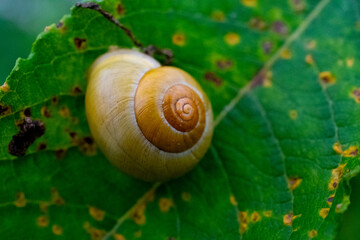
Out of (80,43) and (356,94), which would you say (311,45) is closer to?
(356,94)

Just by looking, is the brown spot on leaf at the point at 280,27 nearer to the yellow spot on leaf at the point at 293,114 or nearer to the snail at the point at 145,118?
the yellow spot on leaf at the point at 293,114

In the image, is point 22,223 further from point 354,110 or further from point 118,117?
point 354,110

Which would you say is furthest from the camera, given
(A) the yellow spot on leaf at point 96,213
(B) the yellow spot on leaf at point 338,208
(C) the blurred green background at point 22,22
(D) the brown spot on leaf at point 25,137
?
(C) the blurred green background at point 22,22

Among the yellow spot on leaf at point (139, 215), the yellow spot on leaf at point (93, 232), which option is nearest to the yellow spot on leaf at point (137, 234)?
the yellow spot on leaf at point (139, 215)

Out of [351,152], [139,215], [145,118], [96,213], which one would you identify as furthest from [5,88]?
[351,152]

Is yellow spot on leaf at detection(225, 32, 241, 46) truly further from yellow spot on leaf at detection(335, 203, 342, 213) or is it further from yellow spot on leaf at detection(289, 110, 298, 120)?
yellow spot on leaf at detection(335, 203, 342, 213)

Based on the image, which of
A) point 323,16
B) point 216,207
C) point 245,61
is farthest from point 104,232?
point 323,16
